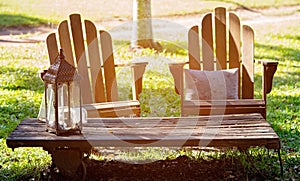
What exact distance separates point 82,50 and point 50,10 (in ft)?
29.5

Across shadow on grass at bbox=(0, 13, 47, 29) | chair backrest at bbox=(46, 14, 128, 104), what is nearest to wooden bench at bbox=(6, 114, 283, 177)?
chair backrest at bbox=(46, 14, 128, 104)

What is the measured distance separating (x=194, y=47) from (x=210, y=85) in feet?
1.42

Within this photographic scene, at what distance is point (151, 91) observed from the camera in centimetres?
676

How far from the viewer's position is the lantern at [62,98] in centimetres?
368

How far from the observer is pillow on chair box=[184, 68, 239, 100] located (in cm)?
504

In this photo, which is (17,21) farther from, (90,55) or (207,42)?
(207,42)

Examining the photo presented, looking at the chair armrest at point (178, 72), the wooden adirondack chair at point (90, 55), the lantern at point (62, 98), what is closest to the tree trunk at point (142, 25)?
the wooden adirondack chair at point (90, 55)

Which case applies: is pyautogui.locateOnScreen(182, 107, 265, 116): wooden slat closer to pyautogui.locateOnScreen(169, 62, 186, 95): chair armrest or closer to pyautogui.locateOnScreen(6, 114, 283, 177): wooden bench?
pyautogui.locateOnScreen(169, 62, 186, 95): chair armrest

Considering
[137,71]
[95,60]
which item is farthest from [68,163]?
[95,60]

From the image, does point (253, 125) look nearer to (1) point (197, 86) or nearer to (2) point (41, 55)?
(1) point (197, 86)

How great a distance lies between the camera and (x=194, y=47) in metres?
5.21

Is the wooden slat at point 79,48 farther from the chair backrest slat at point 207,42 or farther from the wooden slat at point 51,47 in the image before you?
the chair backrest slat at point 207,42

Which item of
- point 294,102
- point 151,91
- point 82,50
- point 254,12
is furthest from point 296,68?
point 254,12

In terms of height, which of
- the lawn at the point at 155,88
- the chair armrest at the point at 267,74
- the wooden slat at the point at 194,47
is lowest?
the lawn at the point at 155,88
